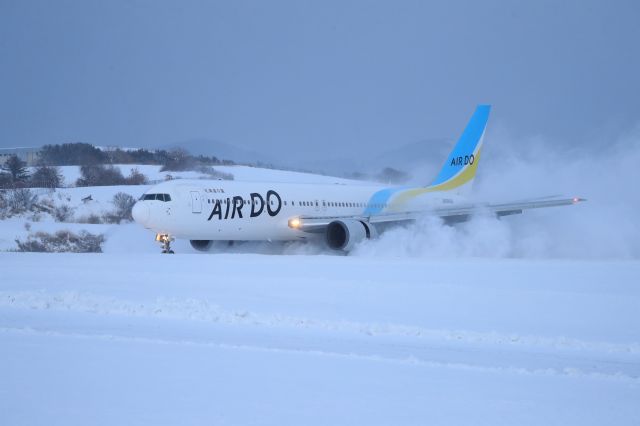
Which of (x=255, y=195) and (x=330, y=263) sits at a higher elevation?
(x=255, y=195)

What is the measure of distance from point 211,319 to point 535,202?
20429 millimetres

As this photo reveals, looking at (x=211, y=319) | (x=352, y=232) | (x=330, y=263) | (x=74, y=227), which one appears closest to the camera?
(x=211, y=319)

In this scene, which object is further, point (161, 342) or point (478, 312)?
point (478, 312)

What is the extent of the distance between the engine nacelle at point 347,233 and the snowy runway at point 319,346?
9271 millimetres

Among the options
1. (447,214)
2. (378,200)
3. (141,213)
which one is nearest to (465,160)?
(378,200)

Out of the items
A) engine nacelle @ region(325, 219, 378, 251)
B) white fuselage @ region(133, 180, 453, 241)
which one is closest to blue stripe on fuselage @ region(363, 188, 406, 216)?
white fuselage @ region(133, 180, 453, 241)

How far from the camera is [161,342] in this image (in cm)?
894

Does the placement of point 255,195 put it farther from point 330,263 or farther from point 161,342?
point 161,342

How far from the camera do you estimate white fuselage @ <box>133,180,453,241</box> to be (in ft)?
77.9

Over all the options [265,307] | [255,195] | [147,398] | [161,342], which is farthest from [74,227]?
[147,398]

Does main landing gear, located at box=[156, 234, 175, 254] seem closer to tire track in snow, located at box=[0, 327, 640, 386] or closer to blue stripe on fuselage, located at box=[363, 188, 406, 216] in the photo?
blue stripe on fuselage, located at box=[363, 188, 406, 216]

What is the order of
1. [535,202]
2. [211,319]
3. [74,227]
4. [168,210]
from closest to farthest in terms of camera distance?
1. [211,319]
2. [168,210]
3. [535,202]
4. [74,227]

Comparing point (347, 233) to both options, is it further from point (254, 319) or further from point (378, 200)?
point (254, 319)

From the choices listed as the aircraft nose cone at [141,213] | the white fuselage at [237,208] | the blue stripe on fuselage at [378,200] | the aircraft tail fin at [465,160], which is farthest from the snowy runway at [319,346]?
the aircraft tail fin at [465,160]
